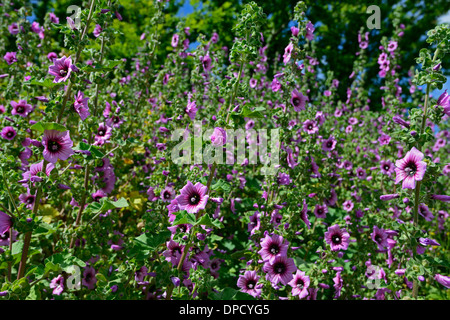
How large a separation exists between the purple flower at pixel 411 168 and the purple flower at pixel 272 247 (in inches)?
34.9

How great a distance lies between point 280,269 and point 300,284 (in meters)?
0.26

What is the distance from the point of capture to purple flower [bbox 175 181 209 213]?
2176mm

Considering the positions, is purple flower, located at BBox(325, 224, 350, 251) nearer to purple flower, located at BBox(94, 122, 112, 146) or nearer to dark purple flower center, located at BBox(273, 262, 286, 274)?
dark purple flower center, located at BBox(273, 262, 286, 274)

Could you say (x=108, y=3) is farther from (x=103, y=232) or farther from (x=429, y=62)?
(x=429, y=62)

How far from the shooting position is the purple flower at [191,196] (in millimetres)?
2176

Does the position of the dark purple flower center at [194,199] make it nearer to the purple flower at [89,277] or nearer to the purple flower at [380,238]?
the purple flower at [89,277]

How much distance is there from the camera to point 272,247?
8.23 feet

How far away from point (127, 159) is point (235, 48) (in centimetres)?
252

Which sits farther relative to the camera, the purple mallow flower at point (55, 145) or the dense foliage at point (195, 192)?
the dense foliage at point (195, 192)

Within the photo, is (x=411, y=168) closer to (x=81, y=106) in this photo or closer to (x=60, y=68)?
(x=81, y=106)

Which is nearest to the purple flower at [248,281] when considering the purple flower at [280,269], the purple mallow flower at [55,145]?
the purple flower at [280,269]
